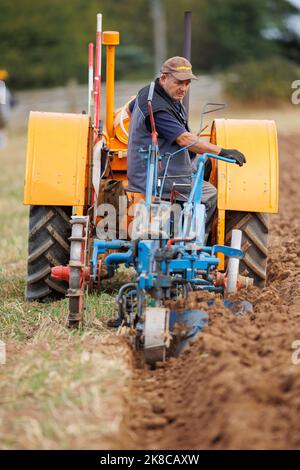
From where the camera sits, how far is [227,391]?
4625 millimetres

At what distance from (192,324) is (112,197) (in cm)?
185

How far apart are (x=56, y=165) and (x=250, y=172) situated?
147cm

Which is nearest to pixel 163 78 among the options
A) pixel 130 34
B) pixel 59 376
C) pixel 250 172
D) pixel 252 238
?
pixel 250 172

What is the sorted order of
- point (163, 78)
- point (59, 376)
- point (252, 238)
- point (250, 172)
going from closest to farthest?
point (59, 376), point (163, 78), point (250, 172), point (252, 238)

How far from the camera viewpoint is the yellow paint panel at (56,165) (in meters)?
7.18

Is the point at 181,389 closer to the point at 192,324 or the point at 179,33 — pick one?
the point at 192,324

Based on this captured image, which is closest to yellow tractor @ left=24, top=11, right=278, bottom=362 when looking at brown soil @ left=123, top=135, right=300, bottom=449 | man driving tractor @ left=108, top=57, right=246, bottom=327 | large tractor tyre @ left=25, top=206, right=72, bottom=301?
large tractor tyre @ left=25, top=206, right=72, bottom=301

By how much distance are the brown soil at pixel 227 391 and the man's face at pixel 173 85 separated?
5.43ft

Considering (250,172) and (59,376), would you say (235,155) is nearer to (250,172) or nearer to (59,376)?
(250,172)

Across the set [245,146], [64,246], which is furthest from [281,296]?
[64,246]

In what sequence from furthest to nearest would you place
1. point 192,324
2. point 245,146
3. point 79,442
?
point 245,146 < point 192,324 < point 79,442

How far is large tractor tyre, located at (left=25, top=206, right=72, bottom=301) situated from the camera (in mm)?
7387

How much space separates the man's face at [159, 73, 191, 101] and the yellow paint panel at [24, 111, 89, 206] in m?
0.81

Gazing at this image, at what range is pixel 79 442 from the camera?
4.30 m
